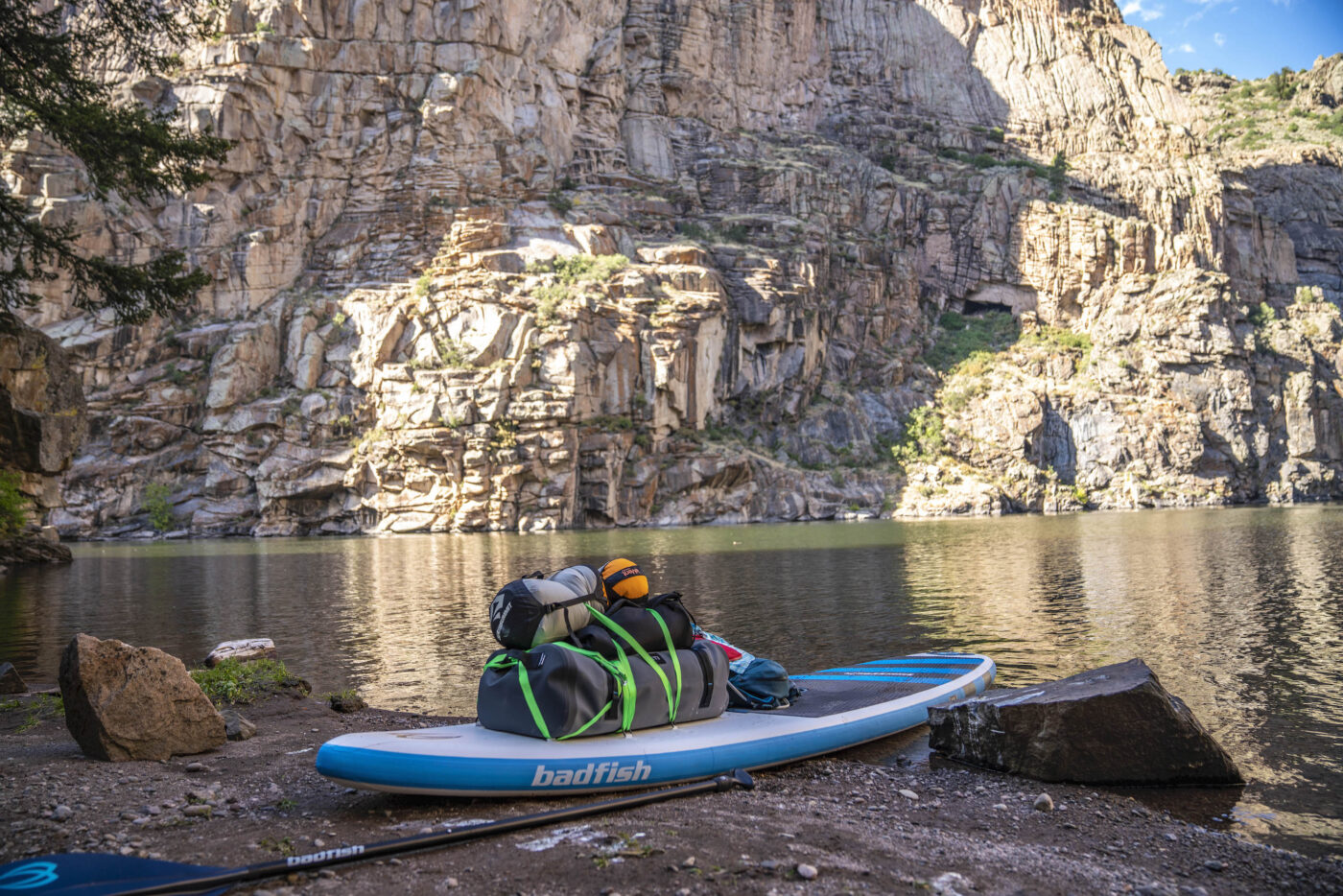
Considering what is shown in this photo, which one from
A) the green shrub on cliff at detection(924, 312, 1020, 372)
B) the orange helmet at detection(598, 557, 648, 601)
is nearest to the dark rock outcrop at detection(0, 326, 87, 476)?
the orange helmet at detection(598, 557, 648, 601)

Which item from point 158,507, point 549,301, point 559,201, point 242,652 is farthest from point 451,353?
point 242,652

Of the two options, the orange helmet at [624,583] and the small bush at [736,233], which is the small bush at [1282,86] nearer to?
the small bush at [736,233]

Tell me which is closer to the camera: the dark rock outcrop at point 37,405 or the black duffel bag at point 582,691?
the black duffel bag at point 582,691

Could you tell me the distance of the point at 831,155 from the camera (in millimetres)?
95750

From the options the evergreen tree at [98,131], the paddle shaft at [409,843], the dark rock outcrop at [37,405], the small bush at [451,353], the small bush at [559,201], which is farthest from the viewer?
the small bush at [559,201]

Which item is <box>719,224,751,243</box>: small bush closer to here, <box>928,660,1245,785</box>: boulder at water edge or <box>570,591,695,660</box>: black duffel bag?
<box>928,660,1245,785</box>: boulder at water edge

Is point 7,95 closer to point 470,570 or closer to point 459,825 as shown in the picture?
point 459,825

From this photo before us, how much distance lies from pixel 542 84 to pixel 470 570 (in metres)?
64.8

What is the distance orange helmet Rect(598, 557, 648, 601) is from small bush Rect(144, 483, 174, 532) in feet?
215

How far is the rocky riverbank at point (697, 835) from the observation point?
461cm

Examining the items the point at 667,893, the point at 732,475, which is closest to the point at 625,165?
the point at 732,475

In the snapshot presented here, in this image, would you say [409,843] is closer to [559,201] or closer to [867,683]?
[867,683]

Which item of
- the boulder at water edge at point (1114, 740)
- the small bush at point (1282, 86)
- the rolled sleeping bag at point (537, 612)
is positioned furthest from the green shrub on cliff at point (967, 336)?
the rolled sleeping bag at point (537, 612)

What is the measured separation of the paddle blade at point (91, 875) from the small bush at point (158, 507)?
216ft
